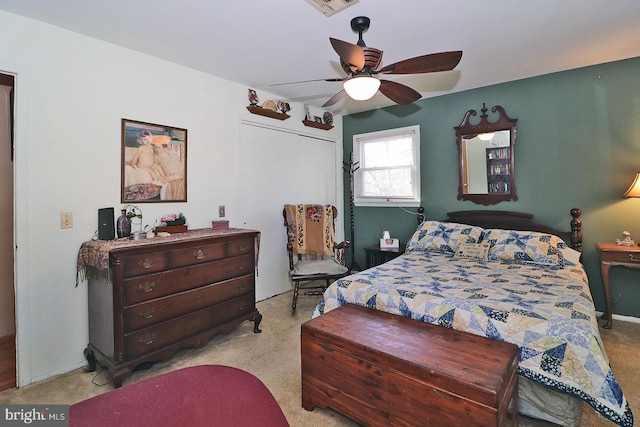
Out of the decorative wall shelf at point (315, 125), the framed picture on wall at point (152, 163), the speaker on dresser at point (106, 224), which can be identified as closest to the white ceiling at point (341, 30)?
the framed picture on wall at point (152, 163)

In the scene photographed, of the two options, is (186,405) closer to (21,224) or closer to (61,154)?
(21,224)

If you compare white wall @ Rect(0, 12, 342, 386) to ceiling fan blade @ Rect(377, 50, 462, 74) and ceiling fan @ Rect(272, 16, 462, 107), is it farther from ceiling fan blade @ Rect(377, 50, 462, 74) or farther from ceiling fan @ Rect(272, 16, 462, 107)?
ceiling fan blade @ Rect(377, 50, 462, 74)

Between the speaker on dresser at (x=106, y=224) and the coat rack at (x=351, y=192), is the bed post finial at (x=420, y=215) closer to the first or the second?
the coat rack at (x=351, y=192)

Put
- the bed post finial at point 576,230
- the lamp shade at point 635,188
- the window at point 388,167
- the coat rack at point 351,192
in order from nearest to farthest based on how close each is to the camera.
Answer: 1. the lamp shade at point 635,188
2. the bed post finial at point 576,230
3. the window at point 388,167
4. the coat rack at point 351,192

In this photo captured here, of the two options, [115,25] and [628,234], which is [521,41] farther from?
[115,25]

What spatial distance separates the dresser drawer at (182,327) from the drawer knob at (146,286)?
0.90 ft

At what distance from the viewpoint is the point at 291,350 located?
2668mm

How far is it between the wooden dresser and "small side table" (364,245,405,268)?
1.95m

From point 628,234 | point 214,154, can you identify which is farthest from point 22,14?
point 628,234

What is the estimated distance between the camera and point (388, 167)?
4.57 meters

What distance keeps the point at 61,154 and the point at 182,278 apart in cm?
128

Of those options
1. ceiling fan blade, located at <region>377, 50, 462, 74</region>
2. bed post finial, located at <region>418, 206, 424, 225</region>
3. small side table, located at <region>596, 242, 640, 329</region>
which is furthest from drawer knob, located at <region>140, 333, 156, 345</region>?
small side table, located at <region>596, 242, 640, 329</region>

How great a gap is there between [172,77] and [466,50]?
2.72 meters

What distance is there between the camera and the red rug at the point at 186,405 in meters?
0.74
